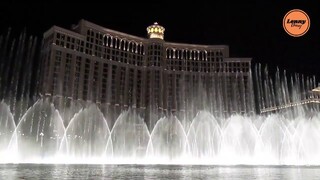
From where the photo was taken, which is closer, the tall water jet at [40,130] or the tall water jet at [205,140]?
the tall water jet at [205,140]

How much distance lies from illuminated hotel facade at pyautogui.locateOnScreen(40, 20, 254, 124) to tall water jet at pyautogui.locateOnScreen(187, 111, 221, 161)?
43.2 metres

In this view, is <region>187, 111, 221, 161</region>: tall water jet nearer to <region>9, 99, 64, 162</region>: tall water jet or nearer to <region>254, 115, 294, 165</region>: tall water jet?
<region>254, 115, 294, 165</region>: tall water jet

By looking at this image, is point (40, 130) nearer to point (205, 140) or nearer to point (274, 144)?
point (205, 140)

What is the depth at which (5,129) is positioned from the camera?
157ft

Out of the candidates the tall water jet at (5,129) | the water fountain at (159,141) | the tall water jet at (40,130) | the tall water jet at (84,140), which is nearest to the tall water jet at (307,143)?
the water fountain at (159,141)

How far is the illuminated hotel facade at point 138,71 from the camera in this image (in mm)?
91500

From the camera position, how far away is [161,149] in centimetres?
5894

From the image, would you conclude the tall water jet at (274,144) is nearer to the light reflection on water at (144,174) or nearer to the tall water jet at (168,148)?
the tall water jet at (168,148)

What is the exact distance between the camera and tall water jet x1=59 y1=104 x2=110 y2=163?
5533cm

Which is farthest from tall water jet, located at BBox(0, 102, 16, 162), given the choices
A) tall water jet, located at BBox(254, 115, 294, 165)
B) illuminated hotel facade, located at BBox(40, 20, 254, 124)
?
illuminated hotel facade, located at BBox(40, 20, 254, 124)

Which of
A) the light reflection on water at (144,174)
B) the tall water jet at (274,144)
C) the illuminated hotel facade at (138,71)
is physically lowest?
the light reflection on water at (144,174)

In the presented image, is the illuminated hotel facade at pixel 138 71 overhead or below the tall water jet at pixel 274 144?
overhead

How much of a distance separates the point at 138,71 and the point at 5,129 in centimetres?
6307

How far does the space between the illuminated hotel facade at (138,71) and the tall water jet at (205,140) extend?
4323cm
